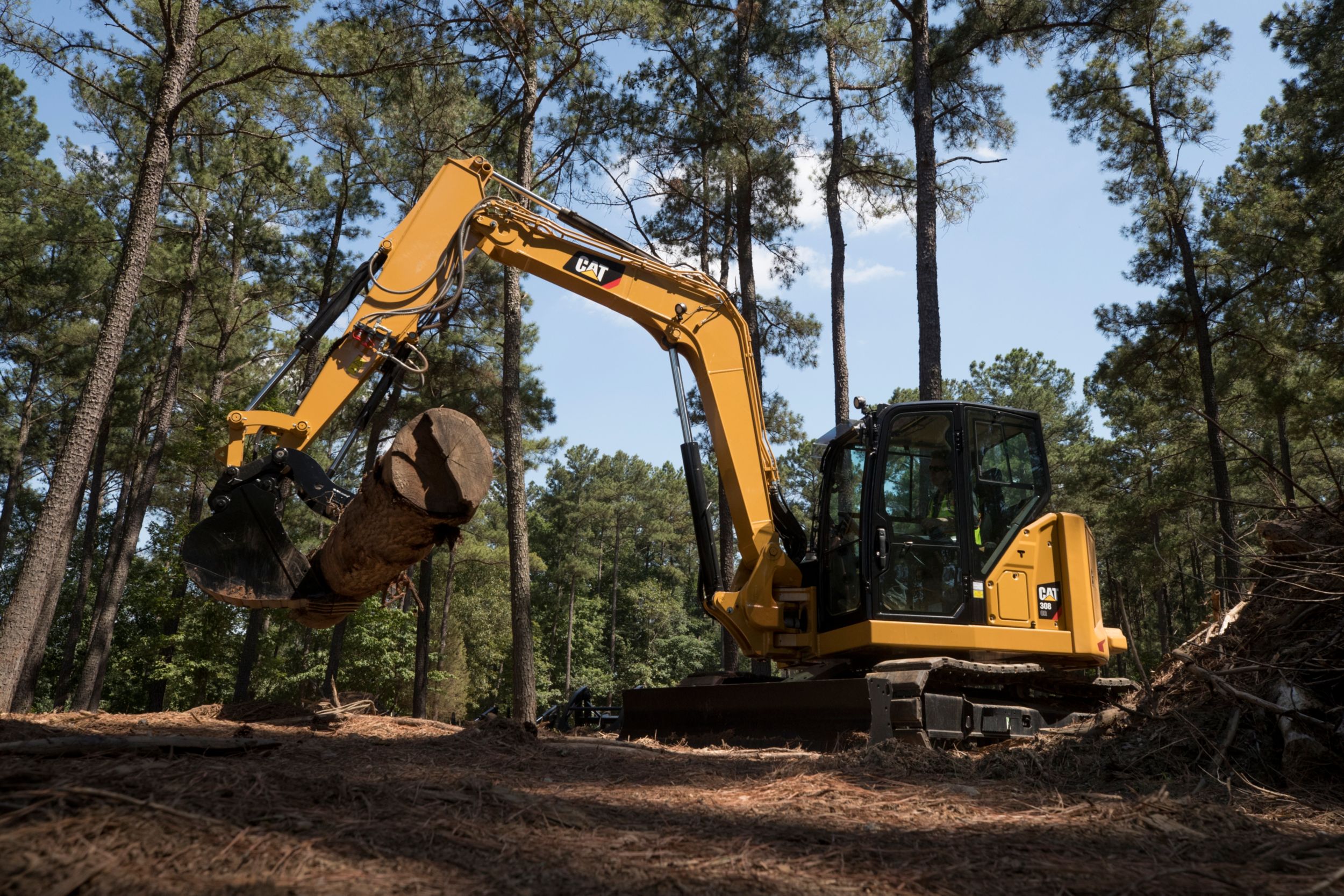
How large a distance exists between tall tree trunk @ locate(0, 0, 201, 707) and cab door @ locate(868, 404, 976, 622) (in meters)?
7.57

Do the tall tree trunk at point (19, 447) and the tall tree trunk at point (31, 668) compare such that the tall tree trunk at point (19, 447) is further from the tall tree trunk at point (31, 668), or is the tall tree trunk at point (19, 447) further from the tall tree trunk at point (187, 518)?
the tall tree trunk at point (31, 668)

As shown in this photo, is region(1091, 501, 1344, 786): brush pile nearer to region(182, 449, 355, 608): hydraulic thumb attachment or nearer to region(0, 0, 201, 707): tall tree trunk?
region(182, 449, 355, 608): hydraulic thumb attachment

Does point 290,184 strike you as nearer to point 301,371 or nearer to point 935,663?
point 301,371

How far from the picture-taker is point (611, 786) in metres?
4.50

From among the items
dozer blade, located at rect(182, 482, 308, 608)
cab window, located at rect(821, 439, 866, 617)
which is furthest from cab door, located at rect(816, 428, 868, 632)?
dozer blade, located at rect(182, 482, 308, 608)

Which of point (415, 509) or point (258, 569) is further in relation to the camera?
point (258, 569)

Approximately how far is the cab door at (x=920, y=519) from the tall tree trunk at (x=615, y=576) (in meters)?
35.6

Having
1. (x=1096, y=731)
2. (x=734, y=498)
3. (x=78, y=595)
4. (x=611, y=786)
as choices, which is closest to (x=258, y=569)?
(x=611, y=786)

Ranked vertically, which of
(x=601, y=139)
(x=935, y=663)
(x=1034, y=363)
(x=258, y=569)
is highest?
(x=1034, y=363)

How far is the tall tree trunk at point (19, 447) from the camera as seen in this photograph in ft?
83.8

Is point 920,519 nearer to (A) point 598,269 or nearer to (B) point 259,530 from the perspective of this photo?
(A) point 598,269

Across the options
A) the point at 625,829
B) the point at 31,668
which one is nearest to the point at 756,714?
the point at 625,829

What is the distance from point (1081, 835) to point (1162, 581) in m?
20.9

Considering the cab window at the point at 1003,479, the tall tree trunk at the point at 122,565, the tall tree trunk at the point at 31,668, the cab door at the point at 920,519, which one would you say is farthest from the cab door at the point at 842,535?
the tall tree trunk at the point at 122,565
